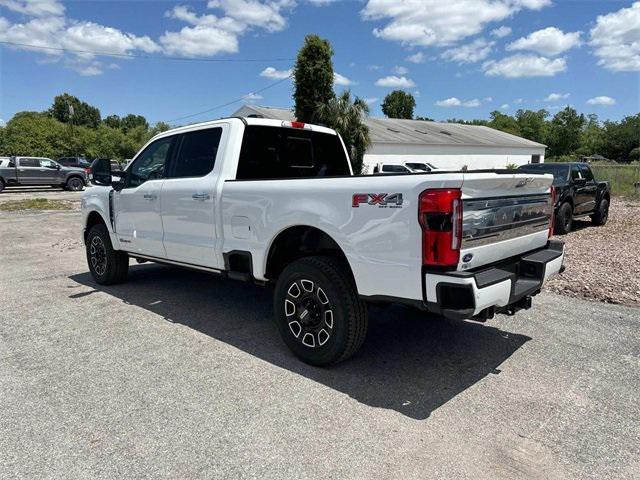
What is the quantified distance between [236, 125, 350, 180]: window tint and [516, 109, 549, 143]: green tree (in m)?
99.1

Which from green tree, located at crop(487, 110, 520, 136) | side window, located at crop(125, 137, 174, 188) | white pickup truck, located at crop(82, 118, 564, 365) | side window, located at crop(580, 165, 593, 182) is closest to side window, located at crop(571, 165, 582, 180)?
side window, located at crop(580, 165, 593, 182)

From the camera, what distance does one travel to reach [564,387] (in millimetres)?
3549

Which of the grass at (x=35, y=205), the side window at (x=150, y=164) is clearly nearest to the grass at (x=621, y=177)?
the side window at (x=150, y=164)

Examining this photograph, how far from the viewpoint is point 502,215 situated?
3461 millimetres

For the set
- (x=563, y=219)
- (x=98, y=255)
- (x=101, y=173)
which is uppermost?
(x=101, y=173)

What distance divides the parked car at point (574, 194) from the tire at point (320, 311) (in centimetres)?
772

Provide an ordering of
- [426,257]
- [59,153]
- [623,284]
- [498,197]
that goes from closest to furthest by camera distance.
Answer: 1. [426,257]
2. [498,197]
3. [623,284]
4. [59,153]

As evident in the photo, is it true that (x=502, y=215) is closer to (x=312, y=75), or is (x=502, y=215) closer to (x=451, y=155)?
(x=312, y=75)

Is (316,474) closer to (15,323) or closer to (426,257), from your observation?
(426,257)

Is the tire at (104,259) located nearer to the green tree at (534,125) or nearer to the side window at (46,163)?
the side window at (46,163)

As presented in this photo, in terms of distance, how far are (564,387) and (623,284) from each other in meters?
3.70

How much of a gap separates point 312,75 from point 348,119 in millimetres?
3057

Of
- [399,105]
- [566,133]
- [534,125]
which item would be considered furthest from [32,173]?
[534,125]

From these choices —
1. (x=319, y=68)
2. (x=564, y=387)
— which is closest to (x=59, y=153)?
(x=319, y=68)
